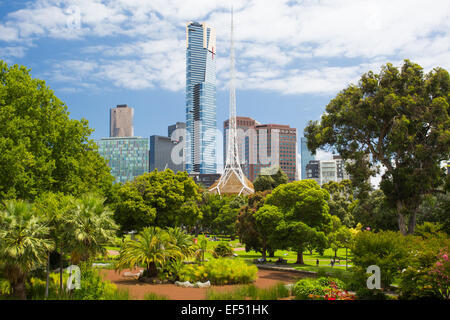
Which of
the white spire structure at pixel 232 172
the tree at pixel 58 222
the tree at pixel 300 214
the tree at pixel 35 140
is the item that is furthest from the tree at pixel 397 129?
the white spire structure at pixel 232 172

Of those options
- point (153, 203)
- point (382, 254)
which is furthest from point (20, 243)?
point (153, 203)

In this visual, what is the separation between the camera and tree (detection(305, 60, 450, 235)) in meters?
29.6

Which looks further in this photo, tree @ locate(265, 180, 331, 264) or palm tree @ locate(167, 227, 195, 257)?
tree @ locate(265, 180, 331, 264)

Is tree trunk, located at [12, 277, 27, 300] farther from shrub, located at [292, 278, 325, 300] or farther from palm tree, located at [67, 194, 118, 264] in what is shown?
shrub, located at [292, 278, 325, 300]

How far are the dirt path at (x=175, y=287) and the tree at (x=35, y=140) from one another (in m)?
7.22

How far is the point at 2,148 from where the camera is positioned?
23781 millimetres

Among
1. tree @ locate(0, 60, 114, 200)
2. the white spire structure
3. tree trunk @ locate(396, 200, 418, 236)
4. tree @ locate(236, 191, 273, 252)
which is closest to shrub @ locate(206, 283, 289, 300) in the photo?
tree @ locate(0, 60, 114, 200)

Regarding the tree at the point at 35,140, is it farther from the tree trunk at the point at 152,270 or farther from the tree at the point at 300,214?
the tree at the point at 300,214

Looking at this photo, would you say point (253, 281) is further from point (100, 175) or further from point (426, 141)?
point (100, 175)

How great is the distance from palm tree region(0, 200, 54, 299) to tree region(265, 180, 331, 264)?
20.7 metres

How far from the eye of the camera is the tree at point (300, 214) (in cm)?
3325

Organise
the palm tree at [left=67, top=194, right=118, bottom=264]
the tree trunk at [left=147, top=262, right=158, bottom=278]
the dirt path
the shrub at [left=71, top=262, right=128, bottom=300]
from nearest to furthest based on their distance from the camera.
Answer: the shrub at [left=71, top=262, right=128, bottom=300] → the palm tree at [left=67, top=194, right=118, bottom=264] → the dirt path → the tree trunk at [left=147, top=262, right=158, bottom=278]

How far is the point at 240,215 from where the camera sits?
4238 cm
